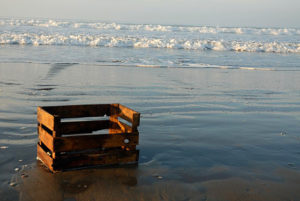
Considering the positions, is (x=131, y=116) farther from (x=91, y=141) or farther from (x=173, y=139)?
A: (x=173, y=139)

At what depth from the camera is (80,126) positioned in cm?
589

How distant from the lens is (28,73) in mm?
13992

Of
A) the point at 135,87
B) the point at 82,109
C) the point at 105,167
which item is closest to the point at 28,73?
the point at 135,87

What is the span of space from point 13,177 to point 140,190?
5.97ft

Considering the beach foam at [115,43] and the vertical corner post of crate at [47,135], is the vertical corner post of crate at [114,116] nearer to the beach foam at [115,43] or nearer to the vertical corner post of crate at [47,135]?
the vertical corner post of crate at [47,135]

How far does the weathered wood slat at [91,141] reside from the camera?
4.91 m

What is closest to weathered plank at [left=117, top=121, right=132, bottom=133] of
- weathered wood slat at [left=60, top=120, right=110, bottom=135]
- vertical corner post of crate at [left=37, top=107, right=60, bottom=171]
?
weathered wood slat at [left=60, top=120, right=110, bottom=135]

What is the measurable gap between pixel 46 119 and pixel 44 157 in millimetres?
604

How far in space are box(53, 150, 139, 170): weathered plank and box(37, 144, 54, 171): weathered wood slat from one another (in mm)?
93

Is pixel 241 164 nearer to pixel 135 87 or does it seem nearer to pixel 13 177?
pixel 13 177

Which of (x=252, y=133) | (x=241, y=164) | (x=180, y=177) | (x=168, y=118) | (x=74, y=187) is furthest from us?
(x=168, y=118)

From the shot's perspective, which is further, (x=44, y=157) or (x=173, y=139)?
(x=173, y=139)

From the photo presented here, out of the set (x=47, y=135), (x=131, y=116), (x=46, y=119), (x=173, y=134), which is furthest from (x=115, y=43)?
(x=47, y=135)

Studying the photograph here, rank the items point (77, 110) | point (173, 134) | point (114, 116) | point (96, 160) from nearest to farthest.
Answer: point (96, 160) < point (77, 110) < point (114, 116) < point (173, 134)
